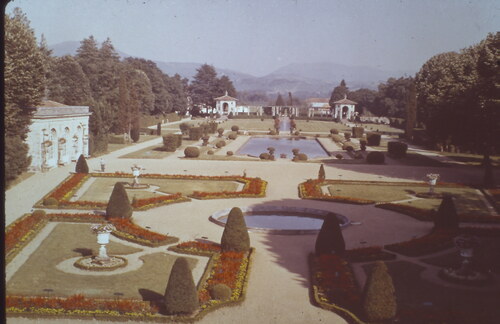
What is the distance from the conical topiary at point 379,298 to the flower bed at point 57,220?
445 inches

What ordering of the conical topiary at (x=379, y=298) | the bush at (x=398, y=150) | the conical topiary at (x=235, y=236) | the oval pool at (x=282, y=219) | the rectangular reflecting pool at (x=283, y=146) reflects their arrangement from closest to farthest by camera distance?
the conical topiary at (x=379, y=298)
the conical topiary at (x=235, y=236)
the oval pool at (x=282, y=219)
the bush at (x=398, y=150)
the rectangular reflecting pool at (x=283, y=146)

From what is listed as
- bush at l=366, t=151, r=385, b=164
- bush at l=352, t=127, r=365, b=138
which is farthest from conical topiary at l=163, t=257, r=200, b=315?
bush at l=352, t=127, r=365, b=138

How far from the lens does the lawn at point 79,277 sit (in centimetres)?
1853

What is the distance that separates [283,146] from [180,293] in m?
63.1

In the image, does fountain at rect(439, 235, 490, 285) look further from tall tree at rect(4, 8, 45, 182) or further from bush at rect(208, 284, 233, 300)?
tall tree at rect(4, 8, 45, 182)

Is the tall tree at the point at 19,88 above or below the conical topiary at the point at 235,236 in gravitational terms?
above

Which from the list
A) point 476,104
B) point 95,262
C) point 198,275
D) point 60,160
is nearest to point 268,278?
point 198,275

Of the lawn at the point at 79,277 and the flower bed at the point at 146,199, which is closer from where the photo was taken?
the lawn at the point at 79,277

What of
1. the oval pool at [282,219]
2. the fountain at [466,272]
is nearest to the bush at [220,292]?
the fountain at [466,272]

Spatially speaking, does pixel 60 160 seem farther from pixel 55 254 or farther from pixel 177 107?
pixel 177 107

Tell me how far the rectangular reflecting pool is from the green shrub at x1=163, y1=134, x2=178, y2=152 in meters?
8.17

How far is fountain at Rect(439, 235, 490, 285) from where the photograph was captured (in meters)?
20.0

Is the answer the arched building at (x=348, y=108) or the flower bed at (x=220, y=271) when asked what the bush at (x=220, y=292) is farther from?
the arched building at (x=348, y=108)

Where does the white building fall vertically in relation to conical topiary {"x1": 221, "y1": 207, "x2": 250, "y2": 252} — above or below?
above
